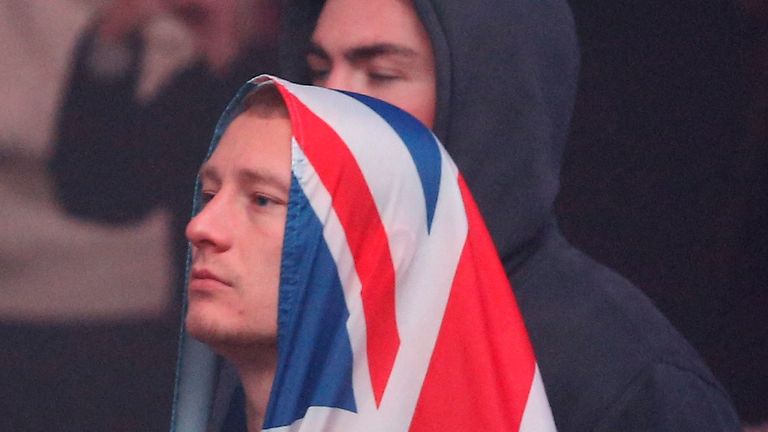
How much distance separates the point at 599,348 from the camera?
2.10 metres

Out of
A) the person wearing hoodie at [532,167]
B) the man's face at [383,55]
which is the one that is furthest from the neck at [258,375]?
the man's face at [383,55]

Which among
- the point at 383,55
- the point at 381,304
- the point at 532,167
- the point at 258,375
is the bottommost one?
the point at 258,375

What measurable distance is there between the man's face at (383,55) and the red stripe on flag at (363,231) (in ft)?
1.24

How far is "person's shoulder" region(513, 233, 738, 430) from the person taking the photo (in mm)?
2062

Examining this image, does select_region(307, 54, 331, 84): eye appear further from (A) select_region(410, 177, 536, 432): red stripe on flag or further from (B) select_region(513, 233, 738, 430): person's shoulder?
(A) select_region(410, 177, 536, 432): red stripe on flag

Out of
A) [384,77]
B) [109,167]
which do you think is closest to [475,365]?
[384,77]

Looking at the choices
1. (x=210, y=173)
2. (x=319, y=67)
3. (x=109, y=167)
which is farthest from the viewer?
(x=109, y=167)

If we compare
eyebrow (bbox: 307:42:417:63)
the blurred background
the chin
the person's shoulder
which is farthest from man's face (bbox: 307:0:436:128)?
the blurred background

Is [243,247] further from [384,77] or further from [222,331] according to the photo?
[384,77]

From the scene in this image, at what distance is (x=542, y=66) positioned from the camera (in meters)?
2.33

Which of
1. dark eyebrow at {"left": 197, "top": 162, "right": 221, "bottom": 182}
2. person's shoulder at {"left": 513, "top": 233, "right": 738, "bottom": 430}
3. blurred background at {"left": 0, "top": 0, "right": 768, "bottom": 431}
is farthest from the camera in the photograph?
blurred background at {"left": 0, "top": 0, "right": 768, "bottom": 431}

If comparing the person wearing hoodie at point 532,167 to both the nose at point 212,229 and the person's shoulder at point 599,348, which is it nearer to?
the person's shoulder at point 599,348

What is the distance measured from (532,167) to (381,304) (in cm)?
47

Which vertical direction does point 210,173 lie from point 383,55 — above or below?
below
